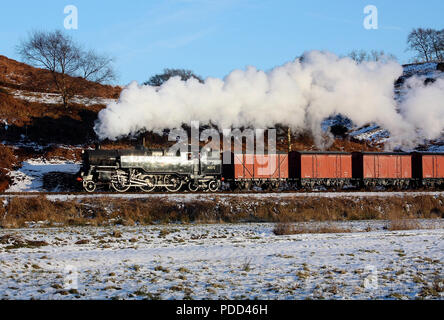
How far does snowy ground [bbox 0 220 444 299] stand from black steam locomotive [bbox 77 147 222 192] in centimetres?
1166

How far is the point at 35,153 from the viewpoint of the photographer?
39531 mm

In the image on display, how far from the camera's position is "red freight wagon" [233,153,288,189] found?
33.2m

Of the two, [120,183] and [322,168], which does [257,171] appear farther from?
[120,183]

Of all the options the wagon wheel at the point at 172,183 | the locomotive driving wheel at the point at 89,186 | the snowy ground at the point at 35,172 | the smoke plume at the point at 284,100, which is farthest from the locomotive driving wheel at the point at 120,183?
the snowy ground at the point at 35,172

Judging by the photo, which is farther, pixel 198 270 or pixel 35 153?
pixel 35 153

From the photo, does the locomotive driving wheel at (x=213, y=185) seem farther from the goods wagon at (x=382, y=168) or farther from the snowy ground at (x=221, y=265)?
the snowy ground at (x=221, y=265)

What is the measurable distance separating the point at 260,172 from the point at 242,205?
933 cm

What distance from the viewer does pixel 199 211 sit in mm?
23391

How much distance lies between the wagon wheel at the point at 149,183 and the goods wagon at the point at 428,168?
2197 centimetres

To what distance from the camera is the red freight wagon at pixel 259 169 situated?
33.2 meters

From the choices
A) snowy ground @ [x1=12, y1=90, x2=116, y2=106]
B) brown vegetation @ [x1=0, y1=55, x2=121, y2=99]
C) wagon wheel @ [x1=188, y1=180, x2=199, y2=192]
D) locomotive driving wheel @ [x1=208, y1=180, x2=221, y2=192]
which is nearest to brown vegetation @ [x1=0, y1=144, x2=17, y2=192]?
wagon wheel @ [x1=188, y1=180, x2=199, y2=192]

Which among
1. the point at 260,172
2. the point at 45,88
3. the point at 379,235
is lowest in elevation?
the point at 379,235
